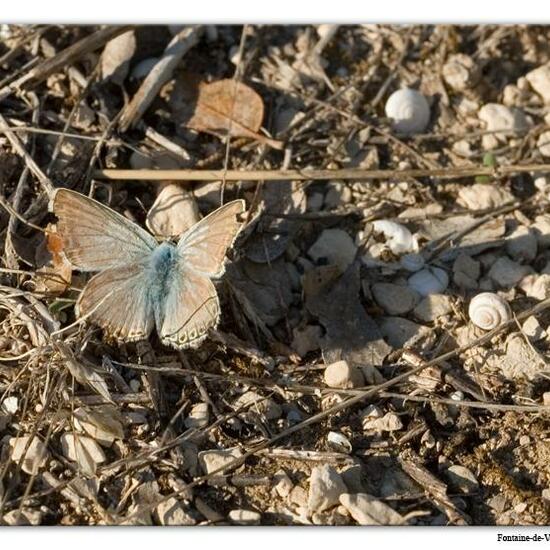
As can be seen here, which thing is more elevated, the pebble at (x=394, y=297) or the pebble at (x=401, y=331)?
the pebble at (x=394, y=297)

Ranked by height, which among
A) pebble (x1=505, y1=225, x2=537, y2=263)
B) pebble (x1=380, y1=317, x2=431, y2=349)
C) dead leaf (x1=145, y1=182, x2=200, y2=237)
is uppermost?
dead leaf (x1=145, y1=182, x2=200, y2=237)

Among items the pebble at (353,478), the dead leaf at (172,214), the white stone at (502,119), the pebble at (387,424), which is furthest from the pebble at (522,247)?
the dead leaf at (172,214)

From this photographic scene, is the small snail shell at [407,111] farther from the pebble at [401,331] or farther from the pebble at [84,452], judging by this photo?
the pebble at [84,452]

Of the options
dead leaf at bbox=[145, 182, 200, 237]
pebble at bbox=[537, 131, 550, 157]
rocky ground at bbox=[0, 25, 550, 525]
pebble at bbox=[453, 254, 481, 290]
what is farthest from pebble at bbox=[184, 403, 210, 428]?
pebble at bbox=[537, 131, 550, 157]

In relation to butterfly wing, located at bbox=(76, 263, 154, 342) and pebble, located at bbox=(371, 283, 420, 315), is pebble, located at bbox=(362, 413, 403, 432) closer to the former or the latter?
pebble, located at bbox=(371, 283, 420, 315)

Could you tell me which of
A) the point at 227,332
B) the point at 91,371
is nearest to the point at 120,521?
the point at 91,371

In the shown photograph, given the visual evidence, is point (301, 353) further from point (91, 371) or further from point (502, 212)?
point (502, 212)
